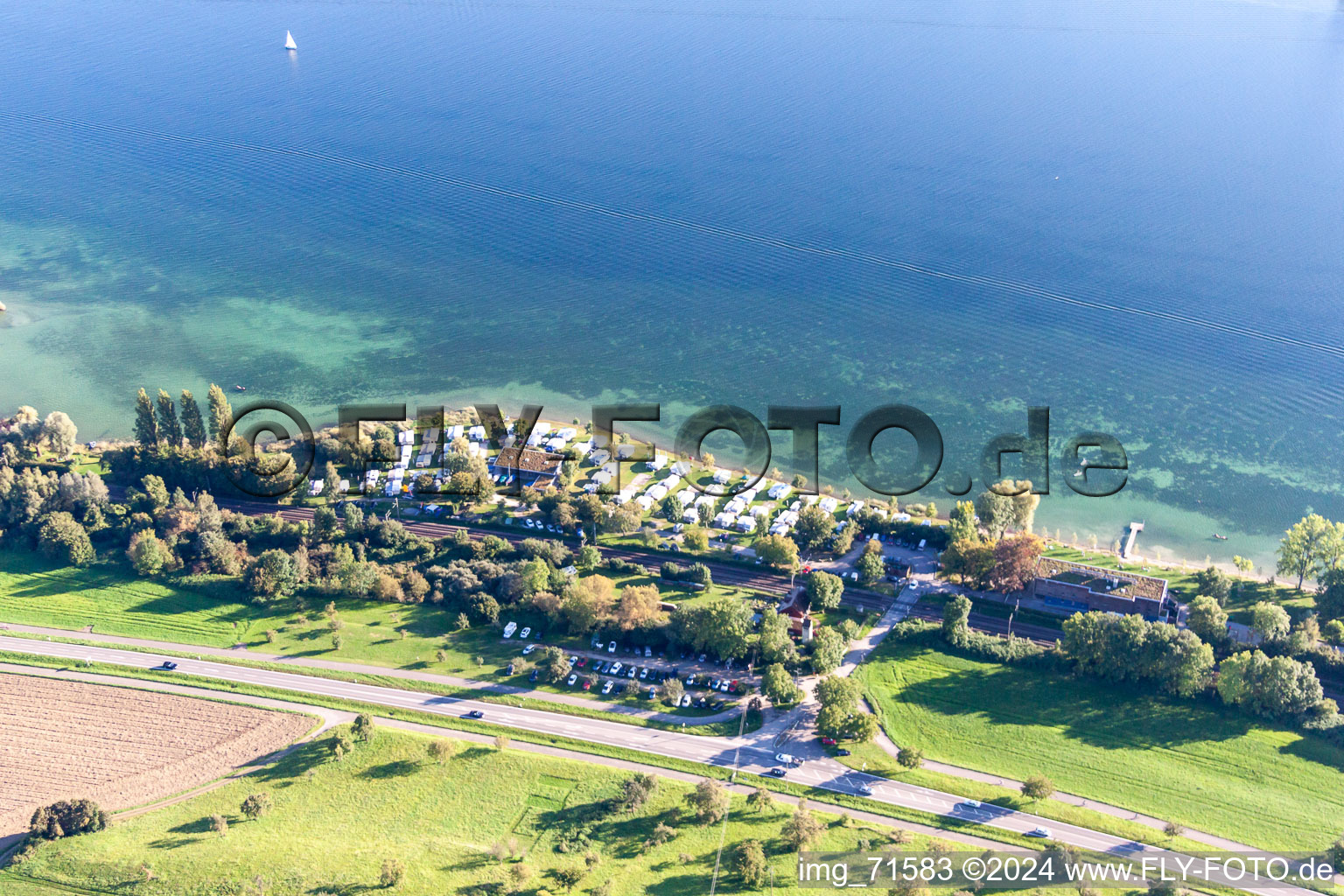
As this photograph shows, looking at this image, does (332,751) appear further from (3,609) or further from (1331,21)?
(1331,21)

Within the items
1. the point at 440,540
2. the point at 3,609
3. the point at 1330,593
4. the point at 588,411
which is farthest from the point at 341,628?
the point at 1330,593

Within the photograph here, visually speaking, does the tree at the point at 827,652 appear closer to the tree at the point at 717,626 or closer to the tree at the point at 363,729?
the tree at the point at 717,626

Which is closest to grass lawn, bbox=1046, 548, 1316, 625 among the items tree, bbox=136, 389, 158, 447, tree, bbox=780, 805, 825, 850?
tree, bbox=780, 805, 825, 850

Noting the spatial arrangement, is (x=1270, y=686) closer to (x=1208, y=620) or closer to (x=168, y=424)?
(x=1208, y=620)

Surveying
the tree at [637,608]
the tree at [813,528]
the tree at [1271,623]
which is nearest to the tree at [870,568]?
the tree at [813,528]

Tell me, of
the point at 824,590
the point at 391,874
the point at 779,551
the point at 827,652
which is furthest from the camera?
the point at 779,551

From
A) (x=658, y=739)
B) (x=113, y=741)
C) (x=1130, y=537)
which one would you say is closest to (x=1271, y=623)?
(x=1130, y=537)

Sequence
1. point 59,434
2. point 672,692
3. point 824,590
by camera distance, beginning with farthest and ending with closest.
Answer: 1. point 59,434
2. point 824,590
3. point 672,692
